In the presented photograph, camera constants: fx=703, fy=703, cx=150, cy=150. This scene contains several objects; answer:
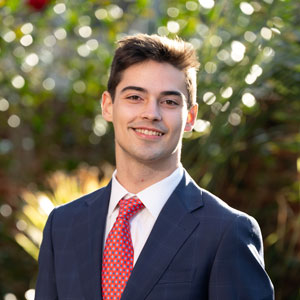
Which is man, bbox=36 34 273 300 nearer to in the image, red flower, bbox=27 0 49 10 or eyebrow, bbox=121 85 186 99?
eyebrow, bbox=121 85 186 99

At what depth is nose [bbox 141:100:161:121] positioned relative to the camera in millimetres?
2256

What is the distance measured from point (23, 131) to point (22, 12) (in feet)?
3.58

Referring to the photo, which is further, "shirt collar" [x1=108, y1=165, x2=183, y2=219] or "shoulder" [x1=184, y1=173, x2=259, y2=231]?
"shirt collar" [x1=108, y1=165, x2=183, y2=219]

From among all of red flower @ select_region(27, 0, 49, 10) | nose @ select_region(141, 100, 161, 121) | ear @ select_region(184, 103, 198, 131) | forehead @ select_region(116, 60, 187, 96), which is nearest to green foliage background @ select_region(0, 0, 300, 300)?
red flower @ select_region(27, 0, 49, 10)

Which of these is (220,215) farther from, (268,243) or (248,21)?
(268,243)

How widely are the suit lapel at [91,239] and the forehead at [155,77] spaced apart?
41cm

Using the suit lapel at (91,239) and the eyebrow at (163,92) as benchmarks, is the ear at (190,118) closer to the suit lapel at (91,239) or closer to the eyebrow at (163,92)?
the eyebrow at (163,92)

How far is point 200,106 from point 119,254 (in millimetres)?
Answer: 1712

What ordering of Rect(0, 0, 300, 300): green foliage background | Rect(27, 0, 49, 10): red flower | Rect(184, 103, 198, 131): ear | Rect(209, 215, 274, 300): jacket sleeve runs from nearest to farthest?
Rect(209, 215, 274, 300): jacket sleeve, Rect(184, 103, 198, 131): ear, Rect(0, 0, 300, 300): green foliage background, Rect(27, 0, 49, 10): red flower

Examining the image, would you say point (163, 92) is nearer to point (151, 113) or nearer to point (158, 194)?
point (151, 113)

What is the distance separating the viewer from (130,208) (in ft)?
7.64

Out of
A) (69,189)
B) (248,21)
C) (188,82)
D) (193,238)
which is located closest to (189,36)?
(248,21)

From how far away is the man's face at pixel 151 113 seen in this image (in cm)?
227

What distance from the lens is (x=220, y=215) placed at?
7.20 ft
